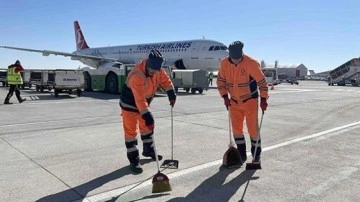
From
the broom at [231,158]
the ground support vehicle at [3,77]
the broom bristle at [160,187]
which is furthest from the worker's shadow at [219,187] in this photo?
the ground support vehicle at [3,77]

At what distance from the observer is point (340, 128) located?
989cm

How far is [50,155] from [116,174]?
175 centimetres

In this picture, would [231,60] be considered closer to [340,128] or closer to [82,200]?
[82,200]

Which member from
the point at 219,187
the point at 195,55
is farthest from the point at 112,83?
the point at 219,187

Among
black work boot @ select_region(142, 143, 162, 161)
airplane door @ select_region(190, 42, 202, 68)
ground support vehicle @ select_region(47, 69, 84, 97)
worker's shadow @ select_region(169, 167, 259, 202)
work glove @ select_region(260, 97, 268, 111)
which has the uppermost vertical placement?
airplane door @ select_region(190, 42, 202, 68)

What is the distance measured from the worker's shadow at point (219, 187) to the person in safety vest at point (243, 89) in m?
0.56

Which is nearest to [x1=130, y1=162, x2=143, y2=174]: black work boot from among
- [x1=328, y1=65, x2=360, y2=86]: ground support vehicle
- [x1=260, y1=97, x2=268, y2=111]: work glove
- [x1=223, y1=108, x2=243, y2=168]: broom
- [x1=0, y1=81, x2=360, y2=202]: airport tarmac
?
[x1=0, y1=81, x2=360, y2=202]: airport tarmac

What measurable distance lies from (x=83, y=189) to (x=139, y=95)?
152 cm

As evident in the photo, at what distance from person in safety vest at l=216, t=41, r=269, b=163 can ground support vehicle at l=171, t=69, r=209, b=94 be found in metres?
18.4

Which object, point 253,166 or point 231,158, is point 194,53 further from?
point 253,166

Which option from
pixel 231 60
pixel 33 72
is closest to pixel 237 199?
pixel 231 60

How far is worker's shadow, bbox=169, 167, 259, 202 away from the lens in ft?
14.3

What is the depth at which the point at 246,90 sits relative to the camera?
19.1 feet

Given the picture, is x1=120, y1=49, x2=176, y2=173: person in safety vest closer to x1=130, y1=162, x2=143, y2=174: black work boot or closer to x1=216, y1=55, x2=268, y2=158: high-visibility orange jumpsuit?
x1=130, y1=162, x2=143, y2=174: black work boot
